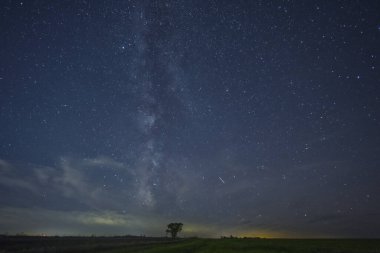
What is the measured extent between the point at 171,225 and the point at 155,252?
138m

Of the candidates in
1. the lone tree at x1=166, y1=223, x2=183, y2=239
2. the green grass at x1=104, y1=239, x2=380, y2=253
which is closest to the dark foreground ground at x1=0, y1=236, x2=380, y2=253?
the green grass at x1=104, y1=239, x2=380, y2=253

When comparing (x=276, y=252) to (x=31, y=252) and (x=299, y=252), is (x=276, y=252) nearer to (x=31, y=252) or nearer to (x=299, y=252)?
(x=299, y=252)

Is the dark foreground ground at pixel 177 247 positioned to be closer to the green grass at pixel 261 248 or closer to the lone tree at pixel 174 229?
the green grass at pixel 261 248

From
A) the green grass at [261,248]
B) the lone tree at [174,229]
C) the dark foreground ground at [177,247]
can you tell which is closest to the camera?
the dark foreground ground at [177,247]

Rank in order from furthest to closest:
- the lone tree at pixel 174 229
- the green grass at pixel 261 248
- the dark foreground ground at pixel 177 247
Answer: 1. the lone tree at pixel 174 229
2. the green grass at pixel 261 248
3. the dark foreground ground at pixel 177 247

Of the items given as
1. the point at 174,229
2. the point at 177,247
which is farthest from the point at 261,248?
the point at 174,229

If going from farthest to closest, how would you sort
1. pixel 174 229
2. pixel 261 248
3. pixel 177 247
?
1. pixel 174 229
2. pixel 261 248
3. pixel 177 247

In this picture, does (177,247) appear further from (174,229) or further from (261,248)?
(174,229)

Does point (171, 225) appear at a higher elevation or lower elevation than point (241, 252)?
higher

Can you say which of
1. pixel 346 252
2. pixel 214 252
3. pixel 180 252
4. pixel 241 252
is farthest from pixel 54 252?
pixel 346 252

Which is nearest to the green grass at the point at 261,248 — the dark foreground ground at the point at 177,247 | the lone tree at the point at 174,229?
the dark foreground ground at the point at 177,247

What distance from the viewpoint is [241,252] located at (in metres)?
47.8

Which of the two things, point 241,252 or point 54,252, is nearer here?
point 54,252

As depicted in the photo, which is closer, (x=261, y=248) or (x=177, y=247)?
(x=177, y=247)
